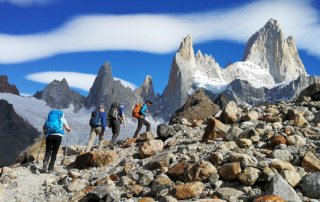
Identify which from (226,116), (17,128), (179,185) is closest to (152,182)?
(179,185)

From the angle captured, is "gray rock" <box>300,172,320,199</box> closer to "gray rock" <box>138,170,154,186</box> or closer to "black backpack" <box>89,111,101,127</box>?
"gray rock" <box>138,170,154,186</box>

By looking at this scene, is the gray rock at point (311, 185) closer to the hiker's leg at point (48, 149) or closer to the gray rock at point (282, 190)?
the gray rock at point (282, 190)

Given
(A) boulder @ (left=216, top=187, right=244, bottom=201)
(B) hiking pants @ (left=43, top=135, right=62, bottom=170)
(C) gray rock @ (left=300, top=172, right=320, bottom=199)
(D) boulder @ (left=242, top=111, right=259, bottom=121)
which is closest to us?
(C) gray rock @ (left=300, top=172, right=320, bottom=199)

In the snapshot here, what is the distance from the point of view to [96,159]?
57.5 ft

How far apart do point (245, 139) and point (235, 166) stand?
12.2 ft

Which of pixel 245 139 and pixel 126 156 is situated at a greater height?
pixel 245 139

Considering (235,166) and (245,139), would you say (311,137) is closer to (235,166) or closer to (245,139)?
(245,139)

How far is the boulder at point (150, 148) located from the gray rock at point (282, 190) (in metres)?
7.28

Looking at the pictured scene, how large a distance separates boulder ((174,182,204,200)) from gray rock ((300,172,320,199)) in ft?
8.11

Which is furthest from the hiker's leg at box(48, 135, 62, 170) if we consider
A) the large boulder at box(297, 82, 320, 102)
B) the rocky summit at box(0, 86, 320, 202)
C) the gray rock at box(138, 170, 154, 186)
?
the large boulder at box(297, 82, 320, 102)

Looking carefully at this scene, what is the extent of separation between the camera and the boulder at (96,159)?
17.5m

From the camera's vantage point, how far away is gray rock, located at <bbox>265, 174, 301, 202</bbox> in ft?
34.7

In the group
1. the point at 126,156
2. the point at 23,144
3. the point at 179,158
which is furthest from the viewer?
the point at 23,144

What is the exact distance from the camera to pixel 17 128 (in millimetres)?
198750
